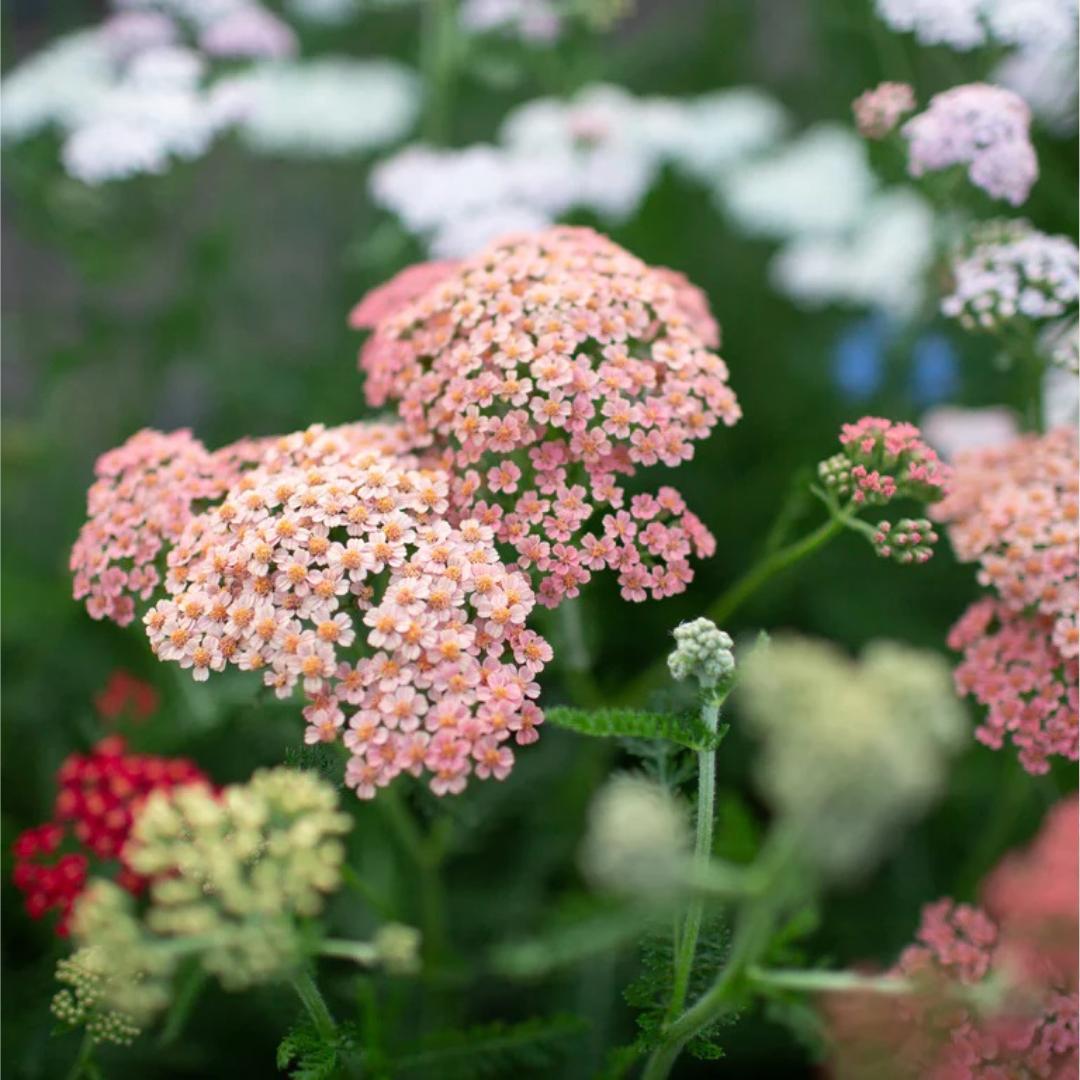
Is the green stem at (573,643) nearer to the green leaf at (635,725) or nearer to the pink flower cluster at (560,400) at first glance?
the pink flower cluster at (560,400)

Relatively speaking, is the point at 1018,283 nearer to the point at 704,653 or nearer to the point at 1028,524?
the point at 1028,524

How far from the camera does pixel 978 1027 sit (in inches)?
50.8

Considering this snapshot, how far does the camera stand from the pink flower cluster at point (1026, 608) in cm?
138

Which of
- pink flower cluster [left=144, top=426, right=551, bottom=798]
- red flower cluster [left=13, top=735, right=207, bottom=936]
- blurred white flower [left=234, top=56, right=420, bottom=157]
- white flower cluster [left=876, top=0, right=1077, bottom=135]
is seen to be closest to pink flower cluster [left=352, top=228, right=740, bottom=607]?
pink flower cluster [left=144, top=426, right=551, bottom=798]

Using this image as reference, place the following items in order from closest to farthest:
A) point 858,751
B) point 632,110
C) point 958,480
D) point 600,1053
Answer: point 858,751 → point 958,480 → point 600,1053 → point 632,110

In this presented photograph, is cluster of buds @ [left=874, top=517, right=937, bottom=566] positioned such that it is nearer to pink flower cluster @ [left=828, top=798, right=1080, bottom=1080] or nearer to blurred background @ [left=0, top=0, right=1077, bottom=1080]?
pink flower cluster @ [left=828, top=798, right=1080, bottom=1080]

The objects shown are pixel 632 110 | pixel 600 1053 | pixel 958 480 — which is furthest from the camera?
pixel 632 110

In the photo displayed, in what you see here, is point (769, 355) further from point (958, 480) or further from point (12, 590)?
point (12, 590)

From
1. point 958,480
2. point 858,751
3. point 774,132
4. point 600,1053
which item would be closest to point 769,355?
point 774,132

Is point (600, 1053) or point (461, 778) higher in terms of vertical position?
point (461, 778)

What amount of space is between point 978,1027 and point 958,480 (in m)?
0.70

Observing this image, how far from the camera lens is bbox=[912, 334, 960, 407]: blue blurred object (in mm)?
2648

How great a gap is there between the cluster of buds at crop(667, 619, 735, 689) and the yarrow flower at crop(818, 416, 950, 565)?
1.03 ft

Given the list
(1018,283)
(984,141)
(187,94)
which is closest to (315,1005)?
(1018,283)
